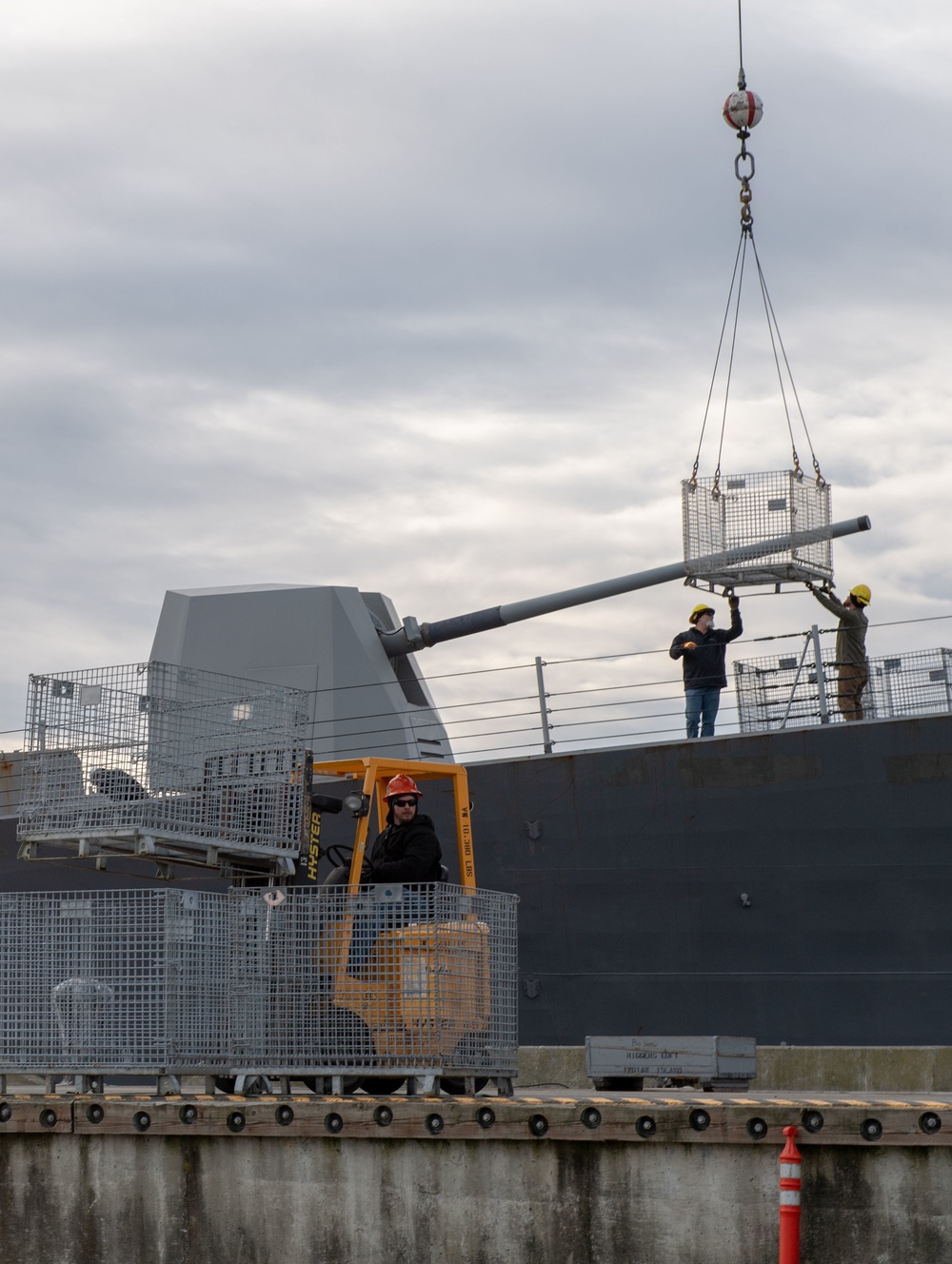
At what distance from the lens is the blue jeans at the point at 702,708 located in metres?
13.9

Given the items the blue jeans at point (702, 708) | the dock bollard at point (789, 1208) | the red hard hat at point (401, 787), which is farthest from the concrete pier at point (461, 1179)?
the blue jeans at point (702, 708)

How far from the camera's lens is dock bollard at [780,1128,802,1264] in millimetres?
5945

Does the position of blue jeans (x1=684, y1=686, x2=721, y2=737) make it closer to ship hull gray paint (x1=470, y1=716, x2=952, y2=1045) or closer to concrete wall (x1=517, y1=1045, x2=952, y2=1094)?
ship hull gray paint (x1=470, y1=716, x2=952, y2=1045)

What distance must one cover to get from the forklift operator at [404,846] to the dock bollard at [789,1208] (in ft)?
8.63

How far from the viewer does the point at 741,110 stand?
14672 mm

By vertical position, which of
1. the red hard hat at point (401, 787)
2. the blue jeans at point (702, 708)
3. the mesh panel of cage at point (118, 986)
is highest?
the blue jeans at point (702, 708)

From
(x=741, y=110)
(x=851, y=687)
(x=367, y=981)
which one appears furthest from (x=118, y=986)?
(x=741, y=110)

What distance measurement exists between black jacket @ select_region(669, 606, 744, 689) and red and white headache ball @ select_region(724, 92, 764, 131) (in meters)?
4.62

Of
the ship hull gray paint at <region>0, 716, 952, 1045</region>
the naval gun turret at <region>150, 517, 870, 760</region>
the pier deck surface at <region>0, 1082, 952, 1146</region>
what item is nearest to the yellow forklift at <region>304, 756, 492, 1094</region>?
the pier deck surface at <region>0, 1082, 952, 1146</region>

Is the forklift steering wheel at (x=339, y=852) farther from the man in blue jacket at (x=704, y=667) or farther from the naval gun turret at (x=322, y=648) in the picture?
the naval gun turret at (x=322, y=648)

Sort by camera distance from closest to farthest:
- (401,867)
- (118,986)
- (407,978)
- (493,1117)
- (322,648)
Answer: (493,1117)
(407,978)
(118,986)
(401,867)
(322,648)

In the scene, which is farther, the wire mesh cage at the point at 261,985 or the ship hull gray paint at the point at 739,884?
the ship hull gray paint at the point at 739,884

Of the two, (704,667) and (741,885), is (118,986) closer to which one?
(741,885)

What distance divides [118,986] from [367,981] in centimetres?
126
